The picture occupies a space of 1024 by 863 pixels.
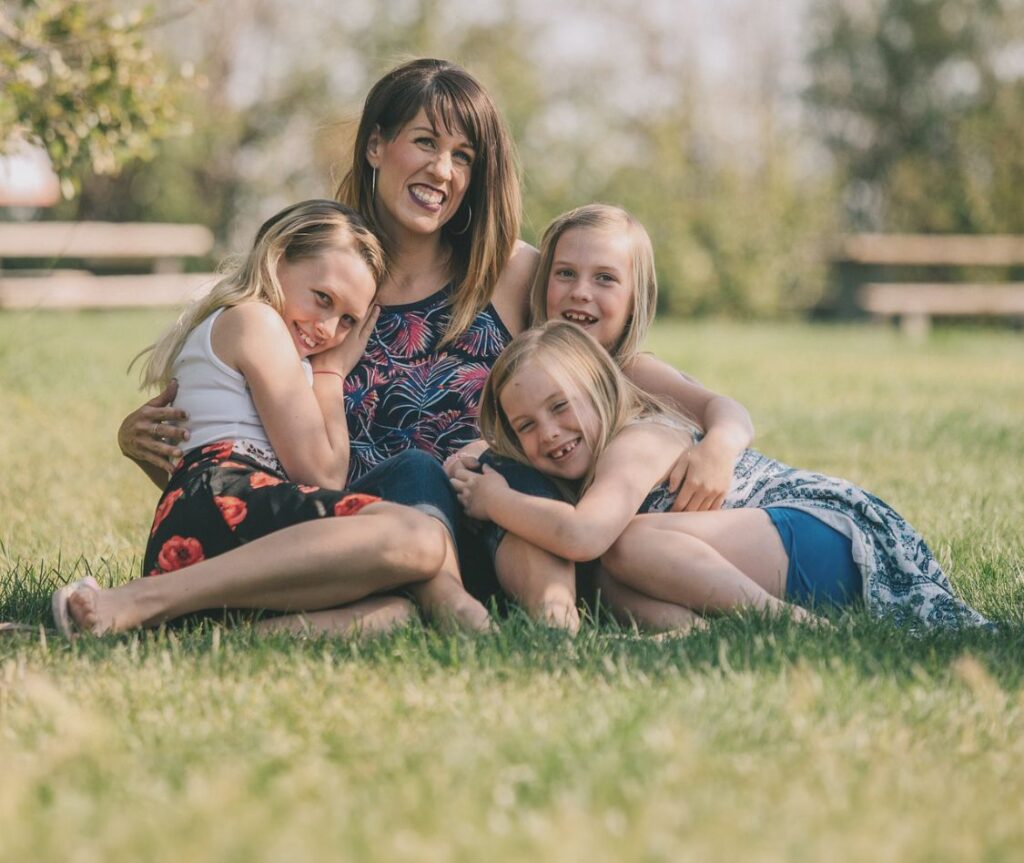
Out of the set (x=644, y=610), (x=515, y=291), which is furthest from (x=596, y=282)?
(x=644, y=610)

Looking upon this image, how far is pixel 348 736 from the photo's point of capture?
7.23ft

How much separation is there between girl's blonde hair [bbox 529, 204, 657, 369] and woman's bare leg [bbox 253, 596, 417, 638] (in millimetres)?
998

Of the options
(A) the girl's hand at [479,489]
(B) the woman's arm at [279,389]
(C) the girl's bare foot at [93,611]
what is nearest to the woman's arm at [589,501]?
(A) the girl's hand at [479,489]

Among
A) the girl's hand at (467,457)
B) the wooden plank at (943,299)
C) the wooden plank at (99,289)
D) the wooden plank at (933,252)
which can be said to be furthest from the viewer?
the wooden plank at (933,252)

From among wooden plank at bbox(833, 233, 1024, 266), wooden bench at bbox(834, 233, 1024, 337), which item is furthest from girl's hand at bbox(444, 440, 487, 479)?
wooden plank at bbox(833, 233, 1024, 266)

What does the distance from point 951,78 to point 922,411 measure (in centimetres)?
1976

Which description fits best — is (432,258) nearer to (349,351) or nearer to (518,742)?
(349,351)

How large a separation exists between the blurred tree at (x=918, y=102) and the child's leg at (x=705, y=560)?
19.4 meters

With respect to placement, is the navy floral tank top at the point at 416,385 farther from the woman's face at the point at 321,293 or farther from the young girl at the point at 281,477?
the woman's face at the point at 321,293

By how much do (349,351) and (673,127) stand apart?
17.5 metres

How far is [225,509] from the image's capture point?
317 centimetres

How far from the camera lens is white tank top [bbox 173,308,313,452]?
3391 mm

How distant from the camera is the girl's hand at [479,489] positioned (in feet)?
10.6

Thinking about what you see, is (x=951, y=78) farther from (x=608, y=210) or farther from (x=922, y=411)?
(x=608, y=210)
